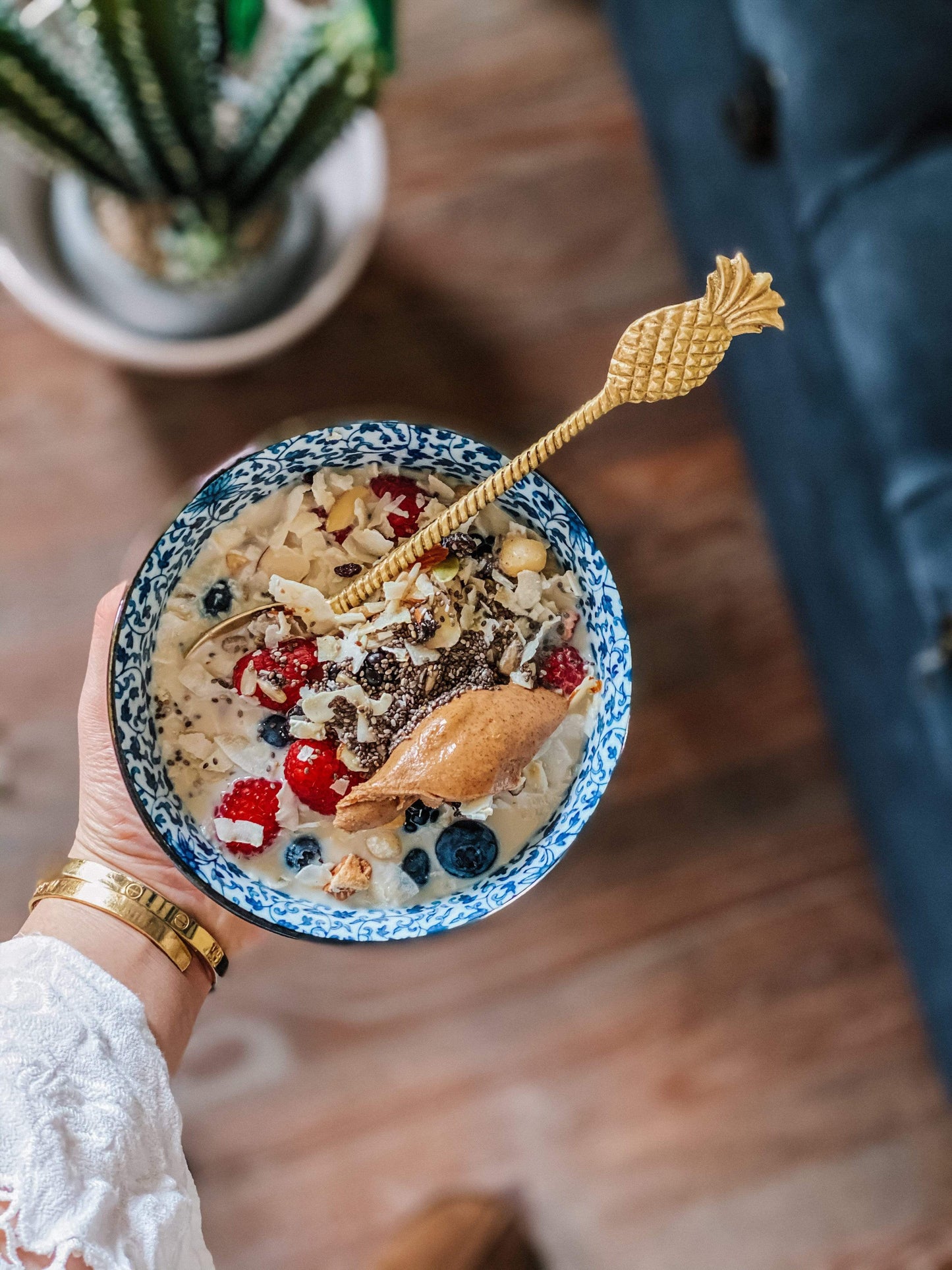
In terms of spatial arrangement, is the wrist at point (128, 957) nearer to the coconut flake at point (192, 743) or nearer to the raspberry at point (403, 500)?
the coconut flake at point (192, 743)

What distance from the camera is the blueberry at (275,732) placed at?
2.81 ft

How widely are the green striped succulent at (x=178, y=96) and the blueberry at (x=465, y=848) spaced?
0.79 m

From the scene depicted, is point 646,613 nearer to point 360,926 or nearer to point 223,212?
point 223,212

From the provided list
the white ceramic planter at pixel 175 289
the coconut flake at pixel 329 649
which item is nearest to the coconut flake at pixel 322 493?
the coconut flake at pixel 329 649

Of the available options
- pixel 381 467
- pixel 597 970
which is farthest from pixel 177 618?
pixel 597 970

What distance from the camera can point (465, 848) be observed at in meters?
0.86

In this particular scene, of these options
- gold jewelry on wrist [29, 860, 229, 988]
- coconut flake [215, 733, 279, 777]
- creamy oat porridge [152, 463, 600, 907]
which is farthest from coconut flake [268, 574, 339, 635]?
gold jewelry on wrist [29, 860, 229, 988]

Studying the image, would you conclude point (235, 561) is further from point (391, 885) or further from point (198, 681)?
point (391, 885)

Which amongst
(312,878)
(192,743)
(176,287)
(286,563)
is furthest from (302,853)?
(176,287)

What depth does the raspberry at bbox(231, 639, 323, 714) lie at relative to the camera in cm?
85

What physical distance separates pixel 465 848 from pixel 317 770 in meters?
0.13

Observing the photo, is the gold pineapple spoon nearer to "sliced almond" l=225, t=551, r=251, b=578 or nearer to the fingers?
"sliced almond" l=225, t=551, r=251, b=578

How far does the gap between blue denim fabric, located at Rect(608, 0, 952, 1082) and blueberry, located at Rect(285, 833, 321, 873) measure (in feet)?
2.66

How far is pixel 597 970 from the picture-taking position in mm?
1641
